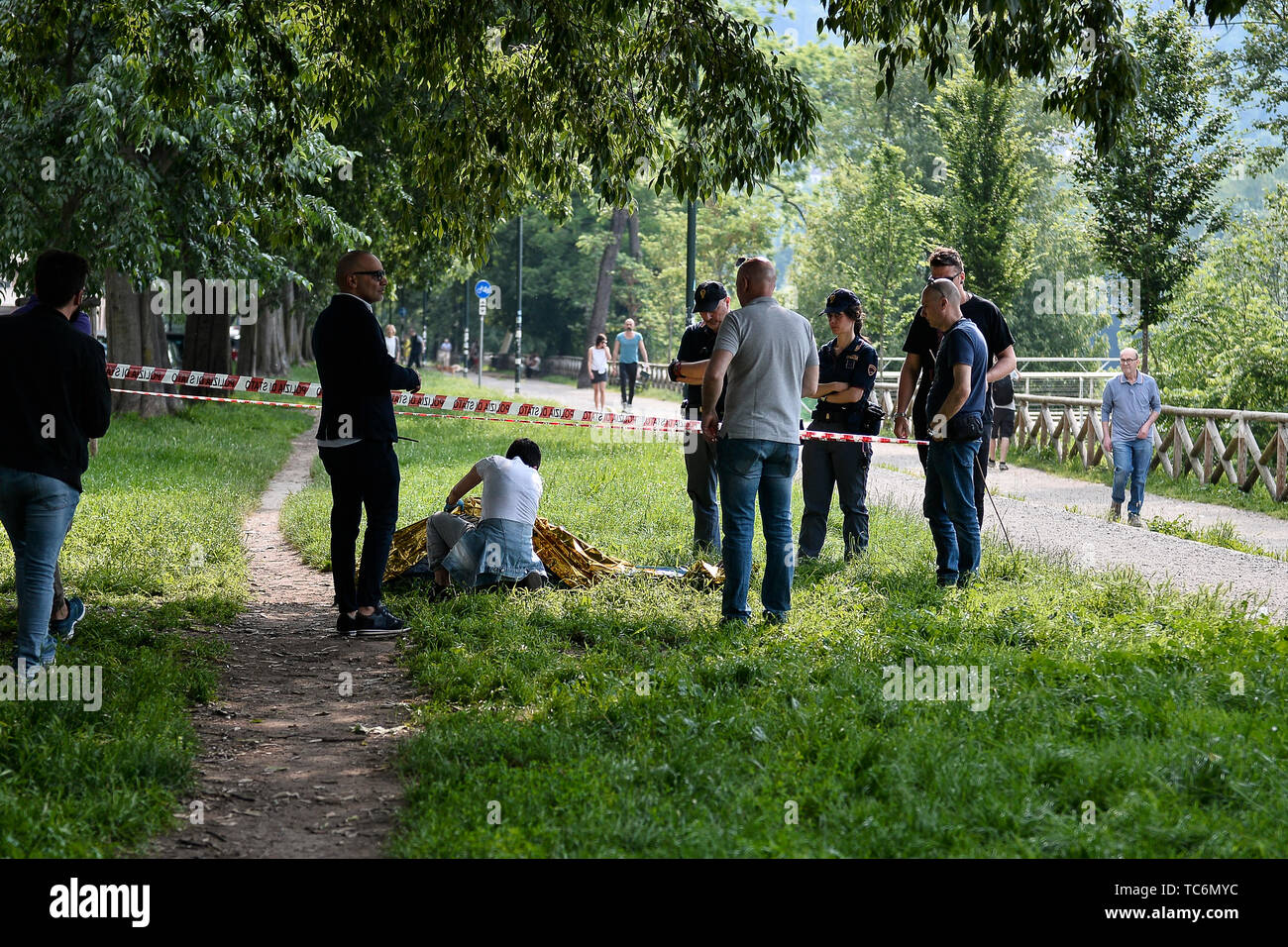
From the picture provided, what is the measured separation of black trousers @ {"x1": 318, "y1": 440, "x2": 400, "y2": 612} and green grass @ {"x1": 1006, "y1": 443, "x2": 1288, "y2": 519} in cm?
1090

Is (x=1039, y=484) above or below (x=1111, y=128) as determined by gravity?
below

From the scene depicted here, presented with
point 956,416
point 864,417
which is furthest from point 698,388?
point 956,416

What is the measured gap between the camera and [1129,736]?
518 centimetres

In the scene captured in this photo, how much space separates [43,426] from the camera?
19.7 feet

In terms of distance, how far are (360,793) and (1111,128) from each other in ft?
17.1

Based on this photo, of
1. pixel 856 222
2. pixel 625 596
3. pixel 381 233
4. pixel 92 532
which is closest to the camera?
pixel 625 596

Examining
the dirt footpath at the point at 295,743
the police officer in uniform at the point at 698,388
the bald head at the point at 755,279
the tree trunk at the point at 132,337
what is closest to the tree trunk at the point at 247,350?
the tree trunk at the point at 132,337

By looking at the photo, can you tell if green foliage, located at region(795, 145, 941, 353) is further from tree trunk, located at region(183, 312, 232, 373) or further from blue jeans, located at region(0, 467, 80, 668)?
blue jeans, located at region(0, 467, 80, 668)

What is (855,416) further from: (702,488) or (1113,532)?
(1113,532)

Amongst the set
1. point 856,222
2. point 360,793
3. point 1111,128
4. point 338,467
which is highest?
point 856,222

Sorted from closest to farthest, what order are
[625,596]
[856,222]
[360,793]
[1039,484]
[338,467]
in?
[360,793]
[338,467]
[625,596]
[1039,484]
[856,222]

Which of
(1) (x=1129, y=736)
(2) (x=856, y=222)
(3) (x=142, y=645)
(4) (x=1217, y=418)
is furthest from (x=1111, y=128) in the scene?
(2) (x=856, y=222)

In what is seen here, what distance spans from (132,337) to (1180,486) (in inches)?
590

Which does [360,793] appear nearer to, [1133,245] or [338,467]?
[338,467]
